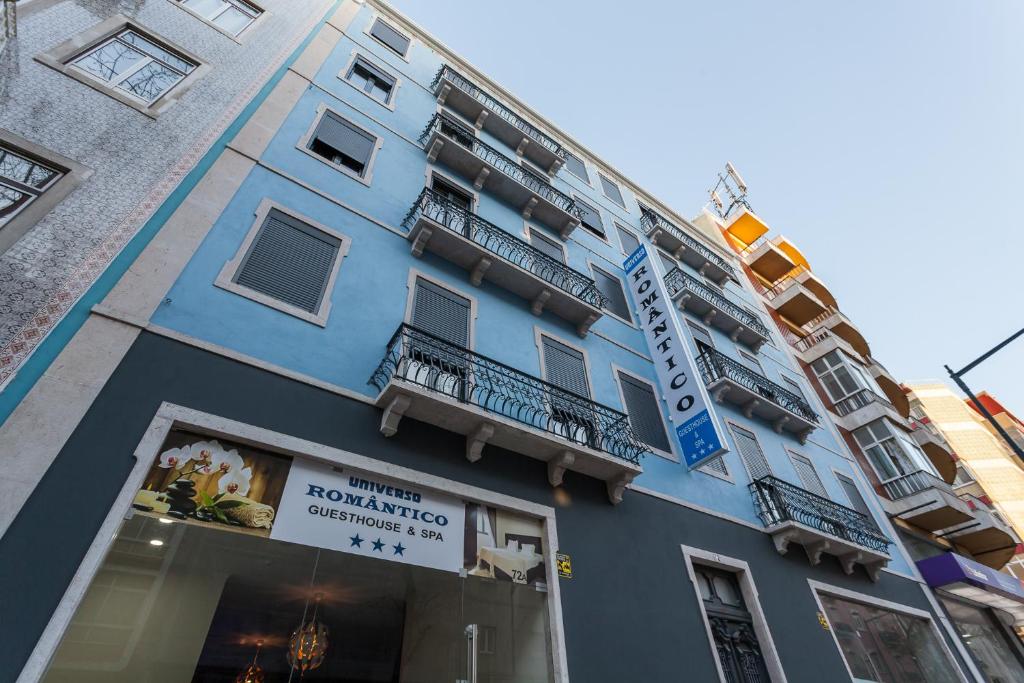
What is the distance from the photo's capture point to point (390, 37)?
16.2m

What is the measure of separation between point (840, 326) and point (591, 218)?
14913 millimetres

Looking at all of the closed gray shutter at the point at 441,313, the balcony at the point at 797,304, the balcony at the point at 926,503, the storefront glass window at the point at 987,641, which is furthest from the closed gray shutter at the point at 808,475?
the closed gray shutter at the point at 441,313

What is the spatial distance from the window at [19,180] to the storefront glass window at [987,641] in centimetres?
2270

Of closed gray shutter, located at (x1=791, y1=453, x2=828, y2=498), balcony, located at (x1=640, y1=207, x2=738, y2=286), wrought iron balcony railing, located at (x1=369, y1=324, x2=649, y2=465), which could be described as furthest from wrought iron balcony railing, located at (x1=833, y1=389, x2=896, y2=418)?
wrought iron balcony railing, located at (x1=369, y1=324, x2=649, y2=465)

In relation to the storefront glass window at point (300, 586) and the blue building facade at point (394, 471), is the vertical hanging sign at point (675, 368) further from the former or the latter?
the storefront glass window at point (300, 586)

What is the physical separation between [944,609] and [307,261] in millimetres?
19368

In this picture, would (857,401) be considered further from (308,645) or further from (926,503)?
(308,645)

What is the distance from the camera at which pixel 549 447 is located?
8484 millimetres

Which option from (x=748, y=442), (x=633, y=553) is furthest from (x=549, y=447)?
(x=748, y=442)

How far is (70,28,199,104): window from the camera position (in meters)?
8.48

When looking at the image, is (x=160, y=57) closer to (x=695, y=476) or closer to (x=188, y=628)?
(x=188, y=628)

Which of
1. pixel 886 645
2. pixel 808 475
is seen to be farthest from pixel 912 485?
pixel 886 645

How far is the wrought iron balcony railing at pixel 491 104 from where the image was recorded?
15828mm

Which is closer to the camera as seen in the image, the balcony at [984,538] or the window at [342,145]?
the window at [342,145]
